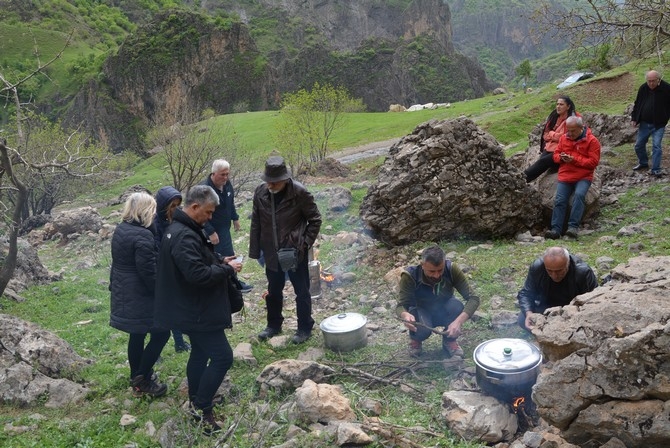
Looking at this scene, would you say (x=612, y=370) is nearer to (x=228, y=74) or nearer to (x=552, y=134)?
(x=552, y=134)

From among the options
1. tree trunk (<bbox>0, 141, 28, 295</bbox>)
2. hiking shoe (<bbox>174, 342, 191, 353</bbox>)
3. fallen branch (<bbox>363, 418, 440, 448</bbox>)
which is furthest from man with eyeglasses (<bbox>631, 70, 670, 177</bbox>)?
tree trunk (<bbox>0, 141, 28, 295</bbox>)

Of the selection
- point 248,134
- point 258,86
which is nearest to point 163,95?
point 258,86

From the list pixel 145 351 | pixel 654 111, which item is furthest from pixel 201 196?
pixel 654 111

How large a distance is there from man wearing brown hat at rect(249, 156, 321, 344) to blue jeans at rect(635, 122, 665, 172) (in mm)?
6821

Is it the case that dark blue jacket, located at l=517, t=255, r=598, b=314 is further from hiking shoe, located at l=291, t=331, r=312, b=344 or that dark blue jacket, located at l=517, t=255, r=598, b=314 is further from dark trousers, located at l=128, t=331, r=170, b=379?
dark trousers, located at l=128, t=331, r=170, b=379

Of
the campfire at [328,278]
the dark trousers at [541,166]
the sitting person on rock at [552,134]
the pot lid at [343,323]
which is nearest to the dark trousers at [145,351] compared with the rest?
the pot lid at [343,323]

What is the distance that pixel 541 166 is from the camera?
818 cm

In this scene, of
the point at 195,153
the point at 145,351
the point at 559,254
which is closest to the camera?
the point at 559,254

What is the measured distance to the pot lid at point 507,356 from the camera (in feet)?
11.5

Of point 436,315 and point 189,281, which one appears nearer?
point 189,281

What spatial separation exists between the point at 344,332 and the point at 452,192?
354 cm

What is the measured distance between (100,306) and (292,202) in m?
4.84

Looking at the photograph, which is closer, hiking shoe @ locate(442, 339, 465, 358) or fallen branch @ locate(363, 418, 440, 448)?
fallen branch @ locate(363, 418, 440, 448)

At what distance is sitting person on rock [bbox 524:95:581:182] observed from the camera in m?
7.56
